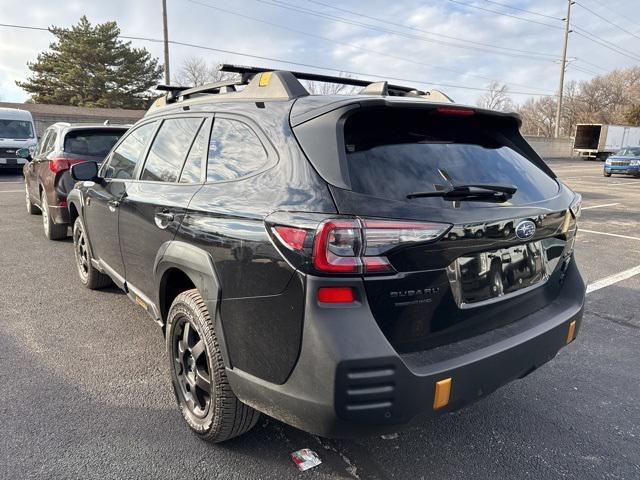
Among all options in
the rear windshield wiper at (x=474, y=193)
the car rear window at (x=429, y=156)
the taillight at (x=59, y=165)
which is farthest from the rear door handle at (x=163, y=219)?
the taillight at (x=59, y=165)

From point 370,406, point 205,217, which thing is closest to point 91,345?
point 205,217

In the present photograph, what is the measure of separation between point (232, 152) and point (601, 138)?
4573cm

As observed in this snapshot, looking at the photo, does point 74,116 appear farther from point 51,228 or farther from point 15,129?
point 51,228

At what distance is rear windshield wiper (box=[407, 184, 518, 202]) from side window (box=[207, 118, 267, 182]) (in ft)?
2.57

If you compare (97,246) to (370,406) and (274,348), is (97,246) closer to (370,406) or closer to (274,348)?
(274,348)

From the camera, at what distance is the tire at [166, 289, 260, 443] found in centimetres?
224

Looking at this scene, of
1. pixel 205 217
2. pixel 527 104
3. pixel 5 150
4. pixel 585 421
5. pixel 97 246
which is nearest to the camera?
pixel 205 217

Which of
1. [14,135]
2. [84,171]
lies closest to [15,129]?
[14,135]

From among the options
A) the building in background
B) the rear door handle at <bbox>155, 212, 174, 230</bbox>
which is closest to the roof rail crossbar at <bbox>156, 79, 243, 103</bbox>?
the rear door handle at <bbox>155, 212, 174, 230</bbox>

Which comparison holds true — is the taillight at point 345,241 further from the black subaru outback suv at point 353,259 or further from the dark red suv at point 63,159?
the dark red suv at point 63,159

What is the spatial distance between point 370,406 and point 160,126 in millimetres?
2433

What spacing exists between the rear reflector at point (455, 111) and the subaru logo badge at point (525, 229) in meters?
0.61

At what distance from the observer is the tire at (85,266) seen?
4583 millimetres

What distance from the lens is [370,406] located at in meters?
1.75
